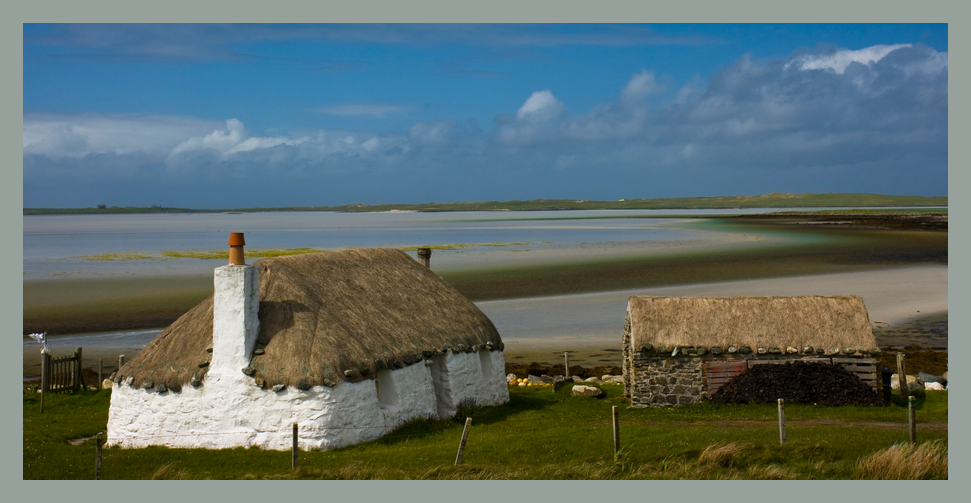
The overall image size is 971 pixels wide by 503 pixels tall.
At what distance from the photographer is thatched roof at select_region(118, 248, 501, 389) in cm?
1953

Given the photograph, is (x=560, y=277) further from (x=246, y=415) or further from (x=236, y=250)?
(x=246, y=415)

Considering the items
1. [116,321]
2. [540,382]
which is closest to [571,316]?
[540,382]

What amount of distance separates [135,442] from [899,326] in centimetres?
3391

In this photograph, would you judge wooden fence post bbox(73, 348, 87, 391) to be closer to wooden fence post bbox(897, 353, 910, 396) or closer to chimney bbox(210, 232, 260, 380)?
chimney bbox(210, 232, 260, 380)

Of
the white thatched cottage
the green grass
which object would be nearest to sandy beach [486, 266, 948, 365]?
the green grass

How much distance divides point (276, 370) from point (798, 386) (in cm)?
1451

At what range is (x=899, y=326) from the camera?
39438 mm

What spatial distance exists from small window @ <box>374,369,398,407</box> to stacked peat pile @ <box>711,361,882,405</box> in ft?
30.9

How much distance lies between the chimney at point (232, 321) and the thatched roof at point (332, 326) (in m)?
0.38

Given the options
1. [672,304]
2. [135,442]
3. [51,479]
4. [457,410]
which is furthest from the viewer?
[672,304]

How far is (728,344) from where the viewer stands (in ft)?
80.0

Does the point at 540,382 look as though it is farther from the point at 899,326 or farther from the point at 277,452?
the point at 899,326

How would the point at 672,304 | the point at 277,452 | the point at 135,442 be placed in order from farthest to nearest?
1. the point at 672,304
2. the point at 135,442
3. the point at 277,452

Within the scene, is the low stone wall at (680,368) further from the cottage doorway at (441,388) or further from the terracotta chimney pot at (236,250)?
the terracotta chimney pot at (236,250)
